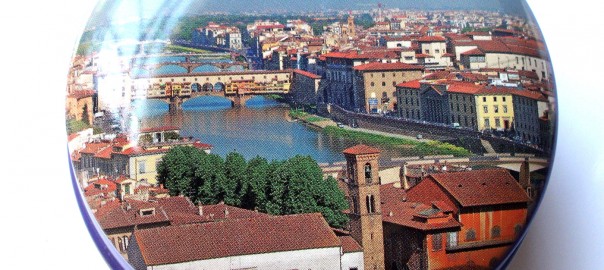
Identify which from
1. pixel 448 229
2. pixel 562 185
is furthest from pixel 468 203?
pixel 562 185

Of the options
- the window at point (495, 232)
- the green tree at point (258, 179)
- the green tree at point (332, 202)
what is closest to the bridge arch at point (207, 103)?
the green tree at point (258, 179)

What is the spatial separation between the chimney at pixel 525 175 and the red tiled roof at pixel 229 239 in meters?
0.54

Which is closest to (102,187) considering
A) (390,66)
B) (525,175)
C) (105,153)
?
(105,153)

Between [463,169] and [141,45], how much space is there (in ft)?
2.70

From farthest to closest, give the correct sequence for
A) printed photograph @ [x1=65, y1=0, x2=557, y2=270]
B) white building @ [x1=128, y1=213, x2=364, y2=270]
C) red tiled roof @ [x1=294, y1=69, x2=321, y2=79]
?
red tiled roof @ [x1=294, y1=69, x2=321, y2=79] → printed photograph @ [x1=65, y1=0, x2=557, y2=270] → white building @ [x1=128, y1=213, x2=364, y2=270]

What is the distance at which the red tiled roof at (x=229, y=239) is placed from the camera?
3.35 meters

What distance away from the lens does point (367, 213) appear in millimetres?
3488

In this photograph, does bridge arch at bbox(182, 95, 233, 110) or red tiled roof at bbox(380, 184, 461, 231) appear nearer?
red tiled roof at bbox(380, 184, 461, 231)

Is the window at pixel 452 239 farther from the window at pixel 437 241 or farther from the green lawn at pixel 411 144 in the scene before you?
the green lawn at pixel 411 144

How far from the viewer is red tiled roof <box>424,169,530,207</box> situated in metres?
3.54

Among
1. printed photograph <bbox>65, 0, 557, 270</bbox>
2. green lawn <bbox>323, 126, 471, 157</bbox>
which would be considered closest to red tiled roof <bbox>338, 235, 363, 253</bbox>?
printed photograph <bbox>65, 0, 557, 270</bbox>

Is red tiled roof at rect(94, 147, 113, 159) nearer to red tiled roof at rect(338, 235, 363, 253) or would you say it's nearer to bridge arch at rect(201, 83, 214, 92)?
bridge arch at rect(201, 83, 214, 92)

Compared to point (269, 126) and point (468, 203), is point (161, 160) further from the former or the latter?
point (468, 203)

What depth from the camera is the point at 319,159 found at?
3.47 m
